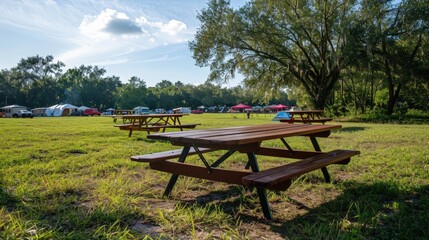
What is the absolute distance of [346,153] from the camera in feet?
12.5

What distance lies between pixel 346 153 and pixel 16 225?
11.0 ft

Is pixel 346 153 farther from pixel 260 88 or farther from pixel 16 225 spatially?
pixel 260 88

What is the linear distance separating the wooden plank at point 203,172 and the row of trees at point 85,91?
53025 millimetres

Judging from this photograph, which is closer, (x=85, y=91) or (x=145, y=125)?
(x=145, y=125)

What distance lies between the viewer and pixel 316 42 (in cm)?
2216

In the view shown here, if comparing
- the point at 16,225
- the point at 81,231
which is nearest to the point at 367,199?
the point at 81,231

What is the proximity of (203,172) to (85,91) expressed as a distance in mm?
76359

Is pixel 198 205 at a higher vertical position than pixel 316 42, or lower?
lower

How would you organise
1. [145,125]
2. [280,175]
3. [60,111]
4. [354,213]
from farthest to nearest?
[60,111] → [145,125] → [354,213] → [280,175]

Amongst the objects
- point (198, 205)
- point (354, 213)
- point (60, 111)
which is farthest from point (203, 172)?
point (60, 111)

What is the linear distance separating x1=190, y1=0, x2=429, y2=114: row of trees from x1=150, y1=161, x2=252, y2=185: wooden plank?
1753 cm

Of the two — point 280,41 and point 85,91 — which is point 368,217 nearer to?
point 280,41

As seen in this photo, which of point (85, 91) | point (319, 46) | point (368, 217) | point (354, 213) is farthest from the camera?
point (85, 91)

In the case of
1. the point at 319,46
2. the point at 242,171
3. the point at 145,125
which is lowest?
the point at 145,125
